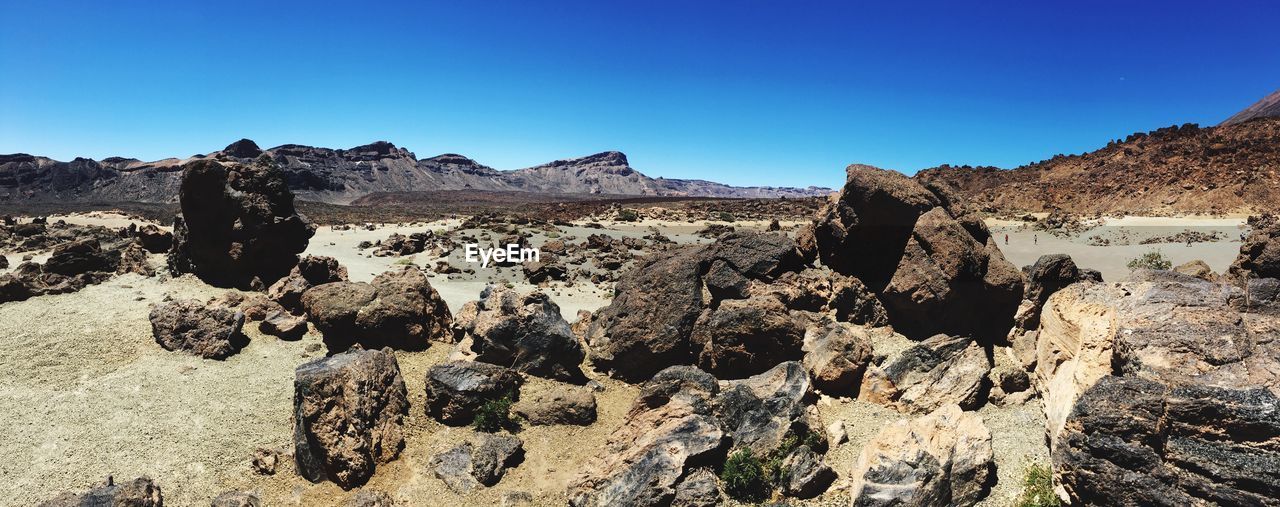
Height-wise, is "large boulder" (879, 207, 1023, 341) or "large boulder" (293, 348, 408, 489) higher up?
"large boulder" (879, 207, 1023, 341)

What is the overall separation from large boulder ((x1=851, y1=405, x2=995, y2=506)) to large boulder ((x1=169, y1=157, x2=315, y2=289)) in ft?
48.7

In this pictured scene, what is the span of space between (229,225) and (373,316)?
685 cm

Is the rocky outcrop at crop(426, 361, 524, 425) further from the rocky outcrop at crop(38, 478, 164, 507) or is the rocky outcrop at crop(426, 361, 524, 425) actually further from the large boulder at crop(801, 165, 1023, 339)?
the large boulder at crop(801, 165, 1023, 339)

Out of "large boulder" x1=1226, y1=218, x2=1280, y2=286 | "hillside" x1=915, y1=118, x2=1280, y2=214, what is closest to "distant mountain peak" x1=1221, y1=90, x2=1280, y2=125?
"hillside" x1=915, y1=118, x2=1280, y2=214

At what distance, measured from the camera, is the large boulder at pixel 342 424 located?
735cm

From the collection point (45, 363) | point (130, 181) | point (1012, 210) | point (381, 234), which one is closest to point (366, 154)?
point (130, 181)

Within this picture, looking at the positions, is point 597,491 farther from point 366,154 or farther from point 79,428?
point 366,154

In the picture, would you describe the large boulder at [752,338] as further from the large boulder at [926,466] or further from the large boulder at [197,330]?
the large boulder at [197,330]

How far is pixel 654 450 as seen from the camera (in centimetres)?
701

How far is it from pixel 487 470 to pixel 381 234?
32.0m

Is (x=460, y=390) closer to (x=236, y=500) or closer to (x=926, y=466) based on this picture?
(x=236, y=500)

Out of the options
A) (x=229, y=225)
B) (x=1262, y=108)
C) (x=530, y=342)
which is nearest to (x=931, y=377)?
(x=530, y=342)

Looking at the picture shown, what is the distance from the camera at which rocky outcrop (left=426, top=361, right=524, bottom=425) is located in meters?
8.79

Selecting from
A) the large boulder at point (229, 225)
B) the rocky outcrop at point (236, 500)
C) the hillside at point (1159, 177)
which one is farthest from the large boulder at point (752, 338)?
the hillside at point (1159, 177)
